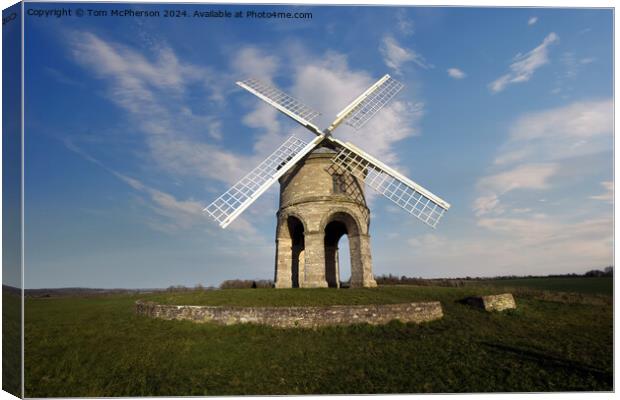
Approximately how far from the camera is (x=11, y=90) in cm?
1013

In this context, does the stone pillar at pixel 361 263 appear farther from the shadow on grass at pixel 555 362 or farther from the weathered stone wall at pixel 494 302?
the shadow on grass at pixel 555 362

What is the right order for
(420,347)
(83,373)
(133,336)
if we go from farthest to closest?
(133,336)
(420,347)
(83,373)

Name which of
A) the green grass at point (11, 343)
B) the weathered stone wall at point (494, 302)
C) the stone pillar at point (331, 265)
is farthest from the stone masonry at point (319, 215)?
the green grass at point (11, 343)

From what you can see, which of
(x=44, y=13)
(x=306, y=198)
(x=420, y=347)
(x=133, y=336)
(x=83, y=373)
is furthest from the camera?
(x=306, y=198)

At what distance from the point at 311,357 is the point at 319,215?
1133cm

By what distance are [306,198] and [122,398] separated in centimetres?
1445

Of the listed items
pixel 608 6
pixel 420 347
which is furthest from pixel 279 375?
pixel 608 6

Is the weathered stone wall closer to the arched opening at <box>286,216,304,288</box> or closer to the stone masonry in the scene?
the stone masonry

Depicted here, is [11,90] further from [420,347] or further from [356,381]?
[420,347]

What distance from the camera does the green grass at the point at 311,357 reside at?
9.08 meters

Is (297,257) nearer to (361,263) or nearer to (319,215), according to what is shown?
(319,215)

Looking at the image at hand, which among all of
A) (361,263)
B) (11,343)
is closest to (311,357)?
(11,343)

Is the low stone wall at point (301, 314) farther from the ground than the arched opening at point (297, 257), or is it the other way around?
the arched opening at point (297, 257)

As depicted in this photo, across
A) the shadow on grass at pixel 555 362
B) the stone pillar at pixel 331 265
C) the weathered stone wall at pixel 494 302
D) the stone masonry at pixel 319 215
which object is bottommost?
the shadow on grass at pixel 555 362
